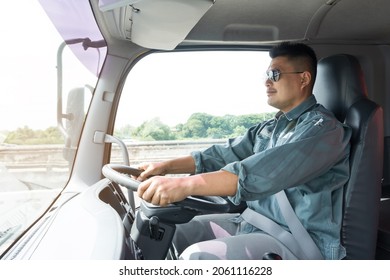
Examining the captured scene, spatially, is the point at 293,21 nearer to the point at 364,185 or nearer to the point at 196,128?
the point at 196,128

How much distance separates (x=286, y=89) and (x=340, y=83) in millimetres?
224

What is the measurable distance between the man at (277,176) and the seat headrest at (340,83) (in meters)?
0.08

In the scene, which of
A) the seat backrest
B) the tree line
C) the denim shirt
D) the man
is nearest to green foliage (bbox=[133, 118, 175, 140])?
the tree line

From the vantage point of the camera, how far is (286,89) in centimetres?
140

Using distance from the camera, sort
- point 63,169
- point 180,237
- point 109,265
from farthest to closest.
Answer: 1. point 63,169
2. point 180,237
3. point 109,265

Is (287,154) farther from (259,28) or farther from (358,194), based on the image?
(259,28)

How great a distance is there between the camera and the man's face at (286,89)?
4.57 feet

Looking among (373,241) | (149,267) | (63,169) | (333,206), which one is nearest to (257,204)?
(333,206)

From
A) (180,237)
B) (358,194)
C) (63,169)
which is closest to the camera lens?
(358,194)

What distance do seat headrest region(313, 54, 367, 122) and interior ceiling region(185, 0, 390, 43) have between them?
297 mm

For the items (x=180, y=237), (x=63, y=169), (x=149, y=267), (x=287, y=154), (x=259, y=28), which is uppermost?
(x=259, y=28)

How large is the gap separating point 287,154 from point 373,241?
0.47m

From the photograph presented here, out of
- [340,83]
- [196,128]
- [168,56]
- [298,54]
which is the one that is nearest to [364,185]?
[340,83]

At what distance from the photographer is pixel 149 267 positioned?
0.90 m
